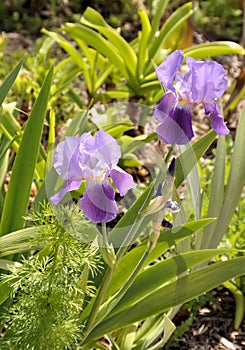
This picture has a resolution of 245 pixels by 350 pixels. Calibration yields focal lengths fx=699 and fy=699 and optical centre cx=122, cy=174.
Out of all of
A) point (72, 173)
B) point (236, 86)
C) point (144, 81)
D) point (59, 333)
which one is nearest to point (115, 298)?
point (59, 333)

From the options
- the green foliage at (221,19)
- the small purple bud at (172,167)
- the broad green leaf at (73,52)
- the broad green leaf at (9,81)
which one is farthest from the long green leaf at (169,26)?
the small purple bud at (172,167)

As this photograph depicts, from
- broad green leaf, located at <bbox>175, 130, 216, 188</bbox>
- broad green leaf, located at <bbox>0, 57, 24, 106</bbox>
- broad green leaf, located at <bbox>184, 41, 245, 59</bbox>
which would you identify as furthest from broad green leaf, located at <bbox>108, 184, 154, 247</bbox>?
broad green leaf, located at <bbox>184, 41, 245, 59</bbox>

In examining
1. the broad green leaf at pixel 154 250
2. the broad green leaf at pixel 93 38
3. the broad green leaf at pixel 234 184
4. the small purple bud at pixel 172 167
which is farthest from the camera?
the broad green leaf at pixel 93 38

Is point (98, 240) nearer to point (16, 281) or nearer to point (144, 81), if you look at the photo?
point (16, 281)

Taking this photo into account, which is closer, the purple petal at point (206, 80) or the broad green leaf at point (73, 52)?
the purple petal at point (206, 80)

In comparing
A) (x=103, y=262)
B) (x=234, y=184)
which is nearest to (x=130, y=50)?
(x=234, y=184)

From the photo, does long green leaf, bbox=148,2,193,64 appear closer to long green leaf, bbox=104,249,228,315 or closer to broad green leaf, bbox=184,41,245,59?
broad green leaf, bbox=184,41,245,59

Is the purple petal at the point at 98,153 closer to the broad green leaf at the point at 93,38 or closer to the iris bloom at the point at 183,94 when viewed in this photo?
the iris bloom at the point at 183,94

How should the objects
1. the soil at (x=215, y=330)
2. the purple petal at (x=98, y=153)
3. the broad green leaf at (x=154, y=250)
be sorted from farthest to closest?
1. the soil at (x=215, y=330)
2. the broad green leaf at (x=154, y=250)
3. the purple petal at (x=98, y=153)
